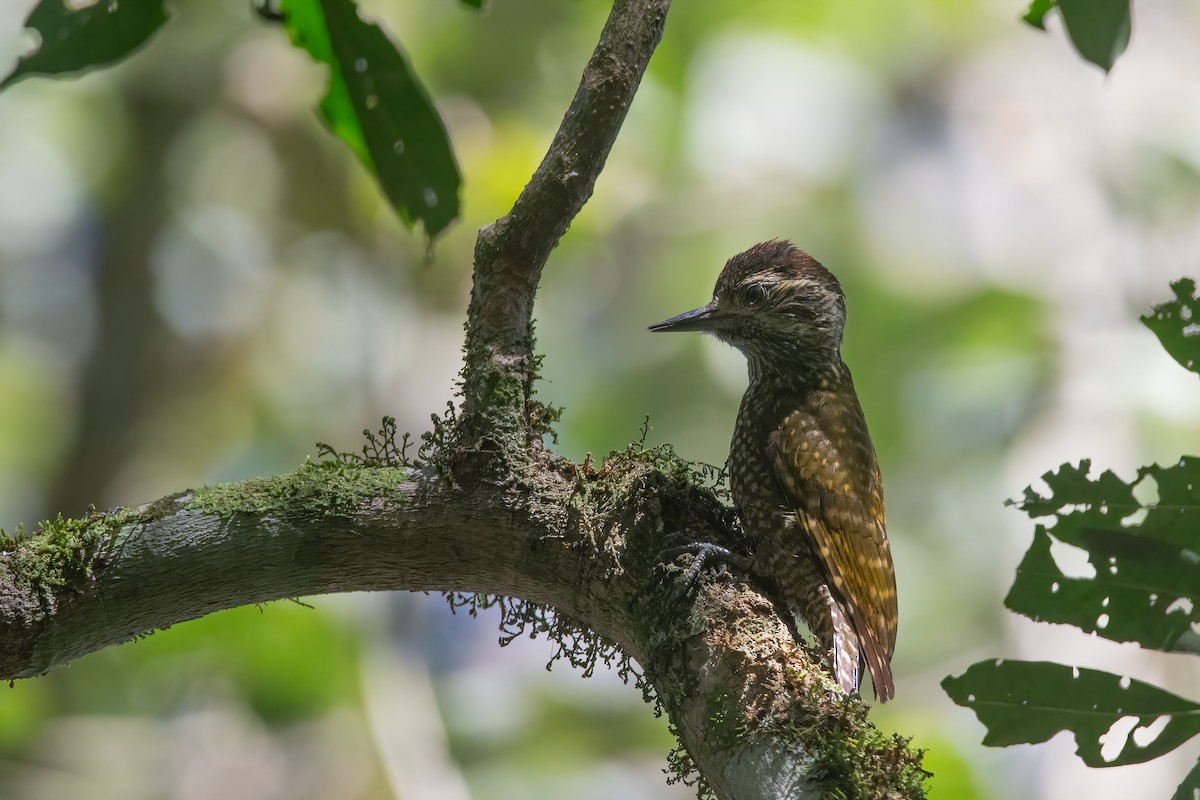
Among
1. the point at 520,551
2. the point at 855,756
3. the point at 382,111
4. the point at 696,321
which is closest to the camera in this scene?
the point at 855,756

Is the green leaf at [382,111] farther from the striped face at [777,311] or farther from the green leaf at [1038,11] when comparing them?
the striped face at [777,311]

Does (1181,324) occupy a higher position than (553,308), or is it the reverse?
(553,308)

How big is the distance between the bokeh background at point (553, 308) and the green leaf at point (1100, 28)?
14.3 feet

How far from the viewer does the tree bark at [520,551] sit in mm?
1913

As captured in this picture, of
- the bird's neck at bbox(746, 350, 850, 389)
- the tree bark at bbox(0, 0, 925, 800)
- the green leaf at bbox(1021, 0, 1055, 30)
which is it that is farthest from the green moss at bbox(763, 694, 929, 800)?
the bird's neck at bbox(746, 350, 850, 389)

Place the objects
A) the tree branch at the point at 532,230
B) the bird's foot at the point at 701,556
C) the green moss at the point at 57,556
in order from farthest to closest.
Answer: the tree branch at the point at 532,230 < the bird's foot at the point at 701,556 < the green moss at the point at 57,556

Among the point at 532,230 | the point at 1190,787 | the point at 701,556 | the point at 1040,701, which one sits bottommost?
the point at 1190,787

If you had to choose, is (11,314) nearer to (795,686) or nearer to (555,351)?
(555,351)

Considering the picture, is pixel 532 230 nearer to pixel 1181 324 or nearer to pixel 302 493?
pixel 302 493

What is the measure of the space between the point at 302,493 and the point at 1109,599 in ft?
4.57

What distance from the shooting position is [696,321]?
3.35 meters

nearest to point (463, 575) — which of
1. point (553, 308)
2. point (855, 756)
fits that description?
point (855, 756)

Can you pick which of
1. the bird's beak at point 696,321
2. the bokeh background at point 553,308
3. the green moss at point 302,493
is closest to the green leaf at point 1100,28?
the green moss at point 302,493

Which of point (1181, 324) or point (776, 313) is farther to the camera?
point (776, 313)
